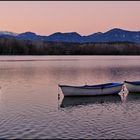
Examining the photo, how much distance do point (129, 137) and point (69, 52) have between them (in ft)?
572

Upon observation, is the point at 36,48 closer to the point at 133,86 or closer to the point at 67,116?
the point at 133,86

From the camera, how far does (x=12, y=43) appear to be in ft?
559

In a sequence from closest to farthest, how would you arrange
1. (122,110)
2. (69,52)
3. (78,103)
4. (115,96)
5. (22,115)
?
1. (22,115)
2. (122,110)
3. (78,103)
4. (115,96)
5. (69,52)

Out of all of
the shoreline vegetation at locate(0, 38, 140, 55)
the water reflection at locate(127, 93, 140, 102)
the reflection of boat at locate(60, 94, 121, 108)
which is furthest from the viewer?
the shoreline vegetation at locate(0, 38, 140, 55)

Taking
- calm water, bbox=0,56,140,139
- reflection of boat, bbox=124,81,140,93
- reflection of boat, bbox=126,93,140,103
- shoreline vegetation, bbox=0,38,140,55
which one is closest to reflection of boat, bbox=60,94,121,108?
calm water, bbox=0,56,140,139

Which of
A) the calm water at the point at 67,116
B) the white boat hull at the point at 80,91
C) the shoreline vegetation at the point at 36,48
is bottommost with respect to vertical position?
the calm water at the point at 67,116

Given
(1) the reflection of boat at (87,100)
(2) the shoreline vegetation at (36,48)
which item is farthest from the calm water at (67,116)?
(2) the shoreline vegetation at (36,48)

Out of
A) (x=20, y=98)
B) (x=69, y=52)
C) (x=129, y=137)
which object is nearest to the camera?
(x=129, y=137)

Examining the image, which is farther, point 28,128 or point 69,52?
point 69,52

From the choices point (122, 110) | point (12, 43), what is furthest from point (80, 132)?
point (12, 43)

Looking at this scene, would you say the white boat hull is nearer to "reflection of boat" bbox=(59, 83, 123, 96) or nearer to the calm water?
"reflection of boat" bbox=(59, 83, 123, 96)

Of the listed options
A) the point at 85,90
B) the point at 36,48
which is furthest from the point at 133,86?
the point at 36,48

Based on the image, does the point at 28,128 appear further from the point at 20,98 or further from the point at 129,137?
the point at 20,98

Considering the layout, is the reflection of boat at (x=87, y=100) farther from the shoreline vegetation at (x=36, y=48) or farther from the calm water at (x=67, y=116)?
the shoreline vegetation at (x=36, y=48)
